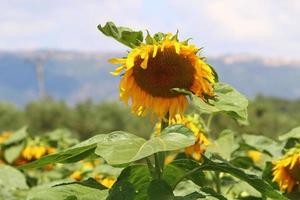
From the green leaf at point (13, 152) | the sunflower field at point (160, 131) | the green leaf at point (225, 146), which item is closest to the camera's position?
the sunflower field at point (160, 131)

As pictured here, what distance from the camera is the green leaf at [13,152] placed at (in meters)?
4.10

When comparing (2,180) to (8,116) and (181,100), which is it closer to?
(181,100)

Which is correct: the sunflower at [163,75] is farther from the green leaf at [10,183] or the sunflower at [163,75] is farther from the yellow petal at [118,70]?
the green leaf at [10,183]

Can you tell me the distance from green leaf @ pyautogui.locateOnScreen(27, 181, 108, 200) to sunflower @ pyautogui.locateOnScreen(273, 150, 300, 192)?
86 centimetres

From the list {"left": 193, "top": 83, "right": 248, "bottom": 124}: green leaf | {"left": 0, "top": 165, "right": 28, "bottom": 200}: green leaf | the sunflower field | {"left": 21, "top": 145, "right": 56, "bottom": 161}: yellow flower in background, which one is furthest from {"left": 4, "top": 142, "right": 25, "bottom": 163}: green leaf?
{"left": 193, "top": 83, "right": 248, "bottom": 124}: green leaf

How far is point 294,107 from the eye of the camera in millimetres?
102188

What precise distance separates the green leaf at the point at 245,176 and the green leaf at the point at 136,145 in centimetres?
20

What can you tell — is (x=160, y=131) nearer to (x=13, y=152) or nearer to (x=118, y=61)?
(x=118, y=61)

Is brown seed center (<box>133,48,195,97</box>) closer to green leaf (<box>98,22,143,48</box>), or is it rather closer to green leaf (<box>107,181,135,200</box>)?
green leaf (<box>98,22,143,48</box>)

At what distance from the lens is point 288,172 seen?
241cm

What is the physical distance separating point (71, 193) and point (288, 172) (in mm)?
964

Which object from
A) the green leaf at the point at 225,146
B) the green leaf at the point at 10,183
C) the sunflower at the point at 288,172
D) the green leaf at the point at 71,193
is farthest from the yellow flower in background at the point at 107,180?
the green leaf at the point at 71,193

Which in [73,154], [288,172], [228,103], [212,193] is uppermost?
[228,103]

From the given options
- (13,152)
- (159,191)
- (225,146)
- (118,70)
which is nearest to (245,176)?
(159,191)
